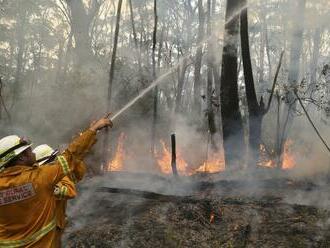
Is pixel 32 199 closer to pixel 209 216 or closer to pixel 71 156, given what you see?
pixel 71 156

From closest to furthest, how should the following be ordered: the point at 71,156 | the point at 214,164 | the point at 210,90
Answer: the point at 71,156, the point at 214,164, the point at 210,90

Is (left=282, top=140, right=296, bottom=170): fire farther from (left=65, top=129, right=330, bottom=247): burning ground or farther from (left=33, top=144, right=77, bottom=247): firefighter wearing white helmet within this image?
(left=33, top=144, right=77, bottom=247): firefighter wearing white helmet

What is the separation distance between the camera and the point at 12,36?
109 ft

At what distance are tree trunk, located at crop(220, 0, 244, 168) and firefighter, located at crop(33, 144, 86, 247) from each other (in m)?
7.47

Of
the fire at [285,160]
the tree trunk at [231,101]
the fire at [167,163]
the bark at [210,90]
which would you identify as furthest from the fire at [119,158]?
the fire at [285,160]

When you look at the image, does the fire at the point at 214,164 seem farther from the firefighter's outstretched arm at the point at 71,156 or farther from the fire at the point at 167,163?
the firefighter's outstretched arm at the point at 71,156

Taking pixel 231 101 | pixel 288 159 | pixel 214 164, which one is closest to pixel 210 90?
pixel 214 164

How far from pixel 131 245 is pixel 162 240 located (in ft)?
1.56

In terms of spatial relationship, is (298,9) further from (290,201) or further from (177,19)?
(177,19)

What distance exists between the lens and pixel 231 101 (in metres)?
11.4

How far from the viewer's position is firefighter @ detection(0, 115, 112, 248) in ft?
12.7

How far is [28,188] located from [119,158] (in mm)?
12071

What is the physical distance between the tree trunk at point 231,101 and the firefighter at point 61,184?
747 cm

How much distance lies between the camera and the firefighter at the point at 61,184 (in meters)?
4.07
